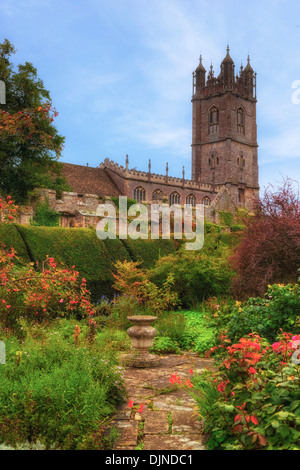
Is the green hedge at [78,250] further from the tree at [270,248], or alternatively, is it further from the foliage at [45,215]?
the foliage at [45,215]

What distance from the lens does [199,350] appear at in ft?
25.9

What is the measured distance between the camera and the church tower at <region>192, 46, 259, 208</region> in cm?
5994

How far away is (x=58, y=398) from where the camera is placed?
13.4ft

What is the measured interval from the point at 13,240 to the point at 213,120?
56172mm

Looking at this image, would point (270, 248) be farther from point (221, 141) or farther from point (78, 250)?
point (221, 141)

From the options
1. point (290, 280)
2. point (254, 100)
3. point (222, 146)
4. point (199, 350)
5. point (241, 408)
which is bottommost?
point (199, 350)

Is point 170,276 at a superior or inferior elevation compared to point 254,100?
inferior

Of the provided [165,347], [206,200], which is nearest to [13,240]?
[165,347]

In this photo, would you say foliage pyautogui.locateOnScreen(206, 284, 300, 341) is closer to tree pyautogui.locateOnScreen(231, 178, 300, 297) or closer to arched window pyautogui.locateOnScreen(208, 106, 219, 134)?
tree pyautogui.locateOnScreen(231, 178, 300, 297)

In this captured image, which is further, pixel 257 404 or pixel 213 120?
pixel 213 120

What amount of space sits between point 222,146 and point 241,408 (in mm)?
59888

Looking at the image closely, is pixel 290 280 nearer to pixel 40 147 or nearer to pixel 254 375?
pixel 254 375

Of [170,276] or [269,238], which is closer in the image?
[269,238]
